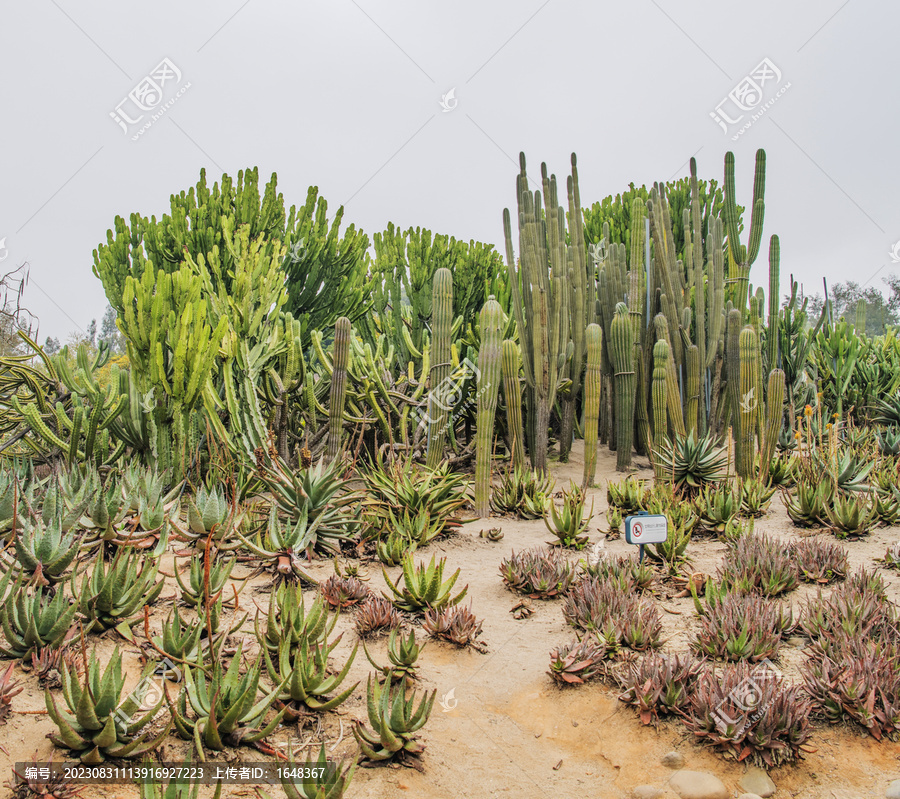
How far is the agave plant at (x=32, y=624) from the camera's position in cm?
272

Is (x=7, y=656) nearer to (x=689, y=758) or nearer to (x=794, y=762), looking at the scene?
(x=689, y=758)

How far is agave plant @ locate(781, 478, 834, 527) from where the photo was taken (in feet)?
17.9

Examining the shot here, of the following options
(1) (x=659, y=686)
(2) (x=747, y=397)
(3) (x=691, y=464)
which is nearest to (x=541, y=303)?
(3) (x=691, y=464)

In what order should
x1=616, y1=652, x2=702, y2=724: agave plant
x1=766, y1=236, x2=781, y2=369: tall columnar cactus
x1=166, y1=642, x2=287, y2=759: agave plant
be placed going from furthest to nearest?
x1=766, y1=236, x2=781, y2=369: tall columnar cactus < x1=616, y1=652, x2=702, y2=724: agave plant < x1=166, y1=642, x2=287, y2=759: agave plant

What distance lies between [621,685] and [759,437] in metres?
4.78

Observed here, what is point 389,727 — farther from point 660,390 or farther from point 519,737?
point 660,390

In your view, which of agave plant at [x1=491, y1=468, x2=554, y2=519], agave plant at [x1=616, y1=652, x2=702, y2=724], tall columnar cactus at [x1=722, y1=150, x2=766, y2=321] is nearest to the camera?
agave plant at [x1=616, y1=652, x2=702, y2=724]

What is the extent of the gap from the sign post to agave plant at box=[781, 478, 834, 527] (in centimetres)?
229

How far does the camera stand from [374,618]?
12.1 feet

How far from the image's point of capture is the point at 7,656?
2770mm

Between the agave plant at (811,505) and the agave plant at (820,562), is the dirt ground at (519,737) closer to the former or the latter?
the agave plant at (820,562)

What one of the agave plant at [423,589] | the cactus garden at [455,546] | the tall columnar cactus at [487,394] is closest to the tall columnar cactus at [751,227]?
the cactus garden at [455,546]

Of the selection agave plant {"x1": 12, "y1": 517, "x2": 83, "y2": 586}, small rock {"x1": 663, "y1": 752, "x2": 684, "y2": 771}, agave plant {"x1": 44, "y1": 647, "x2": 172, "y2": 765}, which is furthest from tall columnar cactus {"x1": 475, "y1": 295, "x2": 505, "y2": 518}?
agave plant {"x1": 44, "y1": 647, "x2": 172, "y2": 765}

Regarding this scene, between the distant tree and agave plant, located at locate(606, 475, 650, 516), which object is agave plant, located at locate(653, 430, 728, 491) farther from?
the distant tree
